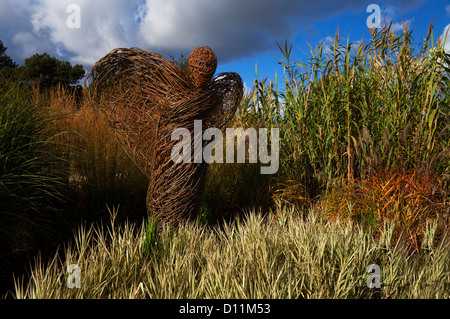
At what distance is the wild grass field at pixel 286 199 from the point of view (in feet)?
6.47

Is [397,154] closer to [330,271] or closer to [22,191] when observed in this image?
[330,271]

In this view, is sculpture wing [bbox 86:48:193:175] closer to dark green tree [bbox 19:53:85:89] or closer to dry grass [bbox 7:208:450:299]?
dry grass [bbox 7:208:450:299]

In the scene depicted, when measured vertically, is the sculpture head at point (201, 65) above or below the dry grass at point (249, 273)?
above

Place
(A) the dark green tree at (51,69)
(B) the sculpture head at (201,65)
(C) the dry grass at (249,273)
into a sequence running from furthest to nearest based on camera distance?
(A) the dark green tree at (51,69), (B) the sculpture head at (201,65), (C) the dry grass at (249,273)

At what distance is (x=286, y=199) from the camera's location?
4.03 m

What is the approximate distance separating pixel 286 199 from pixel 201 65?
6.28ft

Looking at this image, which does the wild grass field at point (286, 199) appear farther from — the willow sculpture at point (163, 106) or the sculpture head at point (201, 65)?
the sculpture head at point (201, 65)

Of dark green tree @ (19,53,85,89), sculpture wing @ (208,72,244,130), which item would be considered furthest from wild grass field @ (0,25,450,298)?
dark green tree @ (19,53,85,89)

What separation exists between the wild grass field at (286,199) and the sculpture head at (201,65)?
112 centimetres

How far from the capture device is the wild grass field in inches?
77.6

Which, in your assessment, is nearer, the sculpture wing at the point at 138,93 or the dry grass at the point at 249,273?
the dry grass at the point at 249,273

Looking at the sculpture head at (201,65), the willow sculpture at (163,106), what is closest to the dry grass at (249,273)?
the willow sculpture at (163,106)

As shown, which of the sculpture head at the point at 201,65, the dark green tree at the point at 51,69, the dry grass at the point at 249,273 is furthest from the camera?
the dark green tree at the point at 51,69
